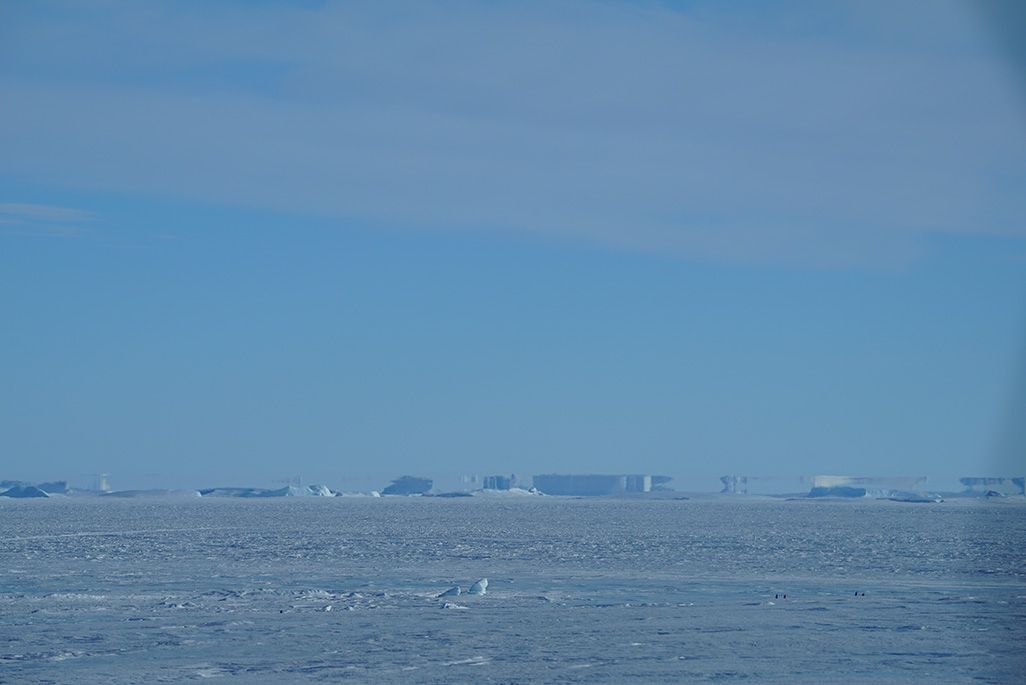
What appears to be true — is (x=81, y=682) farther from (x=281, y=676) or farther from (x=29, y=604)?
(x=29, y=604)

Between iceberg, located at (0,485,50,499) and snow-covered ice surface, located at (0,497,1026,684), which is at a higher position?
iceberg, located at (0,485,50,499)

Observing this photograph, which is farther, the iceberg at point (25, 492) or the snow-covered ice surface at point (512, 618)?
the iceberg at point (25, 492)

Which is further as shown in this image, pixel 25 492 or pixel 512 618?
pixel 25 492

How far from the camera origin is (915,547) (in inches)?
1348

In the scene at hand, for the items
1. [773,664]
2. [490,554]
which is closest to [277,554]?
[490,554]

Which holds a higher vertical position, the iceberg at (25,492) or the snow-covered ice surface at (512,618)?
the iceberg at (25,492)

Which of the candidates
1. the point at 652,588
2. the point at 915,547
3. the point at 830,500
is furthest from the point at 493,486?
the point at 652,588

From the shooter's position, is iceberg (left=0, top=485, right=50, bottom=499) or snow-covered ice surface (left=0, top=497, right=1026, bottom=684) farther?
iceberg (left=0, top=485, right=50, bottom=499)

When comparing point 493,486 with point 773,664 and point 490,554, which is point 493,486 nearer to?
point 490,554

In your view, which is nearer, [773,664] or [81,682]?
[81,682]

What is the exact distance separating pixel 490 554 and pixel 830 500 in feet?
487

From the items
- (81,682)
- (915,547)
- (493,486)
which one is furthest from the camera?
(493,486)

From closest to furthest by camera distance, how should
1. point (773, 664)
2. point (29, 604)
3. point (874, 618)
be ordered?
point (773, 664), point (874, 618), point (29, 604)

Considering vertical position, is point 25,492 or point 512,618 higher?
point 25,492
